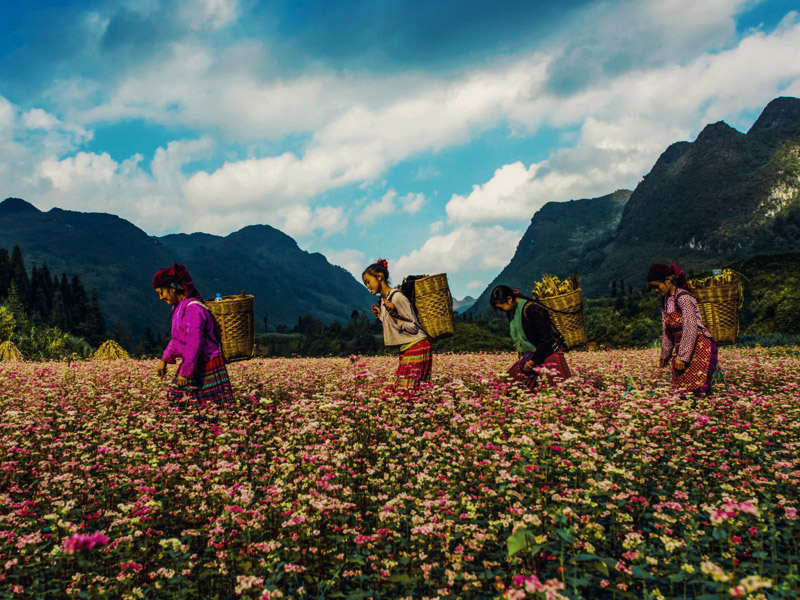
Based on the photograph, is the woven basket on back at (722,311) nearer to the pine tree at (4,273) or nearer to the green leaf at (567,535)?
the green leaf at (567,535)

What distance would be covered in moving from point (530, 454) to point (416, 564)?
1494 millimetres

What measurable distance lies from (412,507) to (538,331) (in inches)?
167

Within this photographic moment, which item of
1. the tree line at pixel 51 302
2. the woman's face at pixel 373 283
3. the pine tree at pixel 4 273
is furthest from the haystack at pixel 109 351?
the pine tree at pixel 4 273

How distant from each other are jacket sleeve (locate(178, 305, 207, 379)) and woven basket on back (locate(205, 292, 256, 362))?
73 centimetres

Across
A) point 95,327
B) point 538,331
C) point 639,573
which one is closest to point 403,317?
point 538,331

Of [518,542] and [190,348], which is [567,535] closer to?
[518,542]

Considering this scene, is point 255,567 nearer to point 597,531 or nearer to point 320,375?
point 597,531

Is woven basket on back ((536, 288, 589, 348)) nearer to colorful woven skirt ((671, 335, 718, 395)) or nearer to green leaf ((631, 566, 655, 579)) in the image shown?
colorful woven skirt ((671, 335, 718, 395))

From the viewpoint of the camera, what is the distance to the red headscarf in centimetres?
660

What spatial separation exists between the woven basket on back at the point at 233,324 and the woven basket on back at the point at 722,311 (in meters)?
7.79

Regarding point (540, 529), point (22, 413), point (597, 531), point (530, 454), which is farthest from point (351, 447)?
point (22, 413)

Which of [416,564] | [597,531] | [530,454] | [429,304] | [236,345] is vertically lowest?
[416,564]

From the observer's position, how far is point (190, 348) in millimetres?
6500

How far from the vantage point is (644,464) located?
4.52 metres
